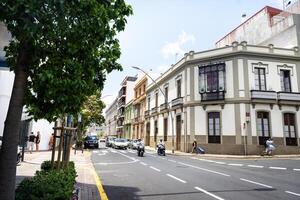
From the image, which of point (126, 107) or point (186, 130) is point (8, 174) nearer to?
point (186, 130)

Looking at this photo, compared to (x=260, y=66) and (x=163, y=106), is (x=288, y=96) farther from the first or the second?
(x=163, y=106)

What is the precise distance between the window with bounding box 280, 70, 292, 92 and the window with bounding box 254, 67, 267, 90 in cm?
214

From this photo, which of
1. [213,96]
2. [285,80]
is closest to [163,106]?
[213,96]

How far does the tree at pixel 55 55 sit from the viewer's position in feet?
12.6

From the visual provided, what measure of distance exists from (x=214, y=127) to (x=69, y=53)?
2518 centimetres

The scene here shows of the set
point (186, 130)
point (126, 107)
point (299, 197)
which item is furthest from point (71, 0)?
point (126, 107)

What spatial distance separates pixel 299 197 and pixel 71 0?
7.77m

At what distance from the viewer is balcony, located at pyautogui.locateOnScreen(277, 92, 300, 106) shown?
27.8 metres

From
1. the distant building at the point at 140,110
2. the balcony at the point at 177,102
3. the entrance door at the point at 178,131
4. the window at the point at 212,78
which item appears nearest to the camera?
the window at the point at 212,78

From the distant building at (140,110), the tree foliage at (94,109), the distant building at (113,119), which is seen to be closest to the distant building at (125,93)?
the distant building at (140,110)

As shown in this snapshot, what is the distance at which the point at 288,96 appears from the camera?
2805 cm

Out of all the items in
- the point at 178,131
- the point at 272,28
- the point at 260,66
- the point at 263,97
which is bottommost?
the point at 178,131

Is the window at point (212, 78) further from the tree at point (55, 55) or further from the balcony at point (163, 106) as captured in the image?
the tree at point (55, 55)

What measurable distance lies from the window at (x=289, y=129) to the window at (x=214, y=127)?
22.5ft
